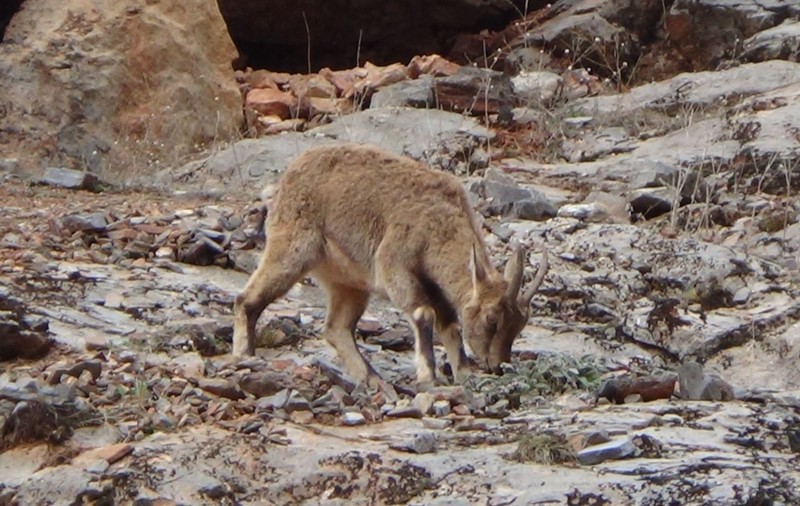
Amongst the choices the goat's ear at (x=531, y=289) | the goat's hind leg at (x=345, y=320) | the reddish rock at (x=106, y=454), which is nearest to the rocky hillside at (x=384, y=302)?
the reddish rock at (x=106, y=454)

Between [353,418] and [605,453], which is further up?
[605,453]

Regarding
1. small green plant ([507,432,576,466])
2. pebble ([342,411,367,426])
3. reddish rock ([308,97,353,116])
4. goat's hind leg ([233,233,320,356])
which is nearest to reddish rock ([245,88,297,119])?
reddish rock ([308,97,353,116])

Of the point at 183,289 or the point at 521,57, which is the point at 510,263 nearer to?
the point at 183,289

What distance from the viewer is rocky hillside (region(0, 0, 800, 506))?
6812mm

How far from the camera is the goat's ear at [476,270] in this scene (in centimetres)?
880

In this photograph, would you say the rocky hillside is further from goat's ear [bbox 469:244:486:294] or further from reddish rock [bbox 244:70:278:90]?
goat's ear [bbox 469:244:486:294]

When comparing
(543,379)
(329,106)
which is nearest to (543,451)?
(543,379)

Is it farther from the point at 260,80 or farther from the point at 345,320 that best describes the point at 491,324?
the point at 260,80

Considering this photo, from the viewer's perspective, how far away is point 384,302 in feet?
34.6

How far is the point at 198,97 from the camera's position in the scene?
14.3 m

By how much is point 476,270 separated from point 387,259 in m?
0.53

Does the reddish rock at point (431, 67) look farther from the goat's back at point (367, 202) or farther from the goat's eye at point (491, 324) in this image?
the goat's eye at point (491, 324)

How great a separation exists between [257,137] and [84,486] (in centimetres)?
806

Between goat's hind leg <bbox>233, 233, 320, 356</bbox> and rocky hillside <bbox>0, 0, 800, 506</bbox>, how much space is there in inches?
8.2
